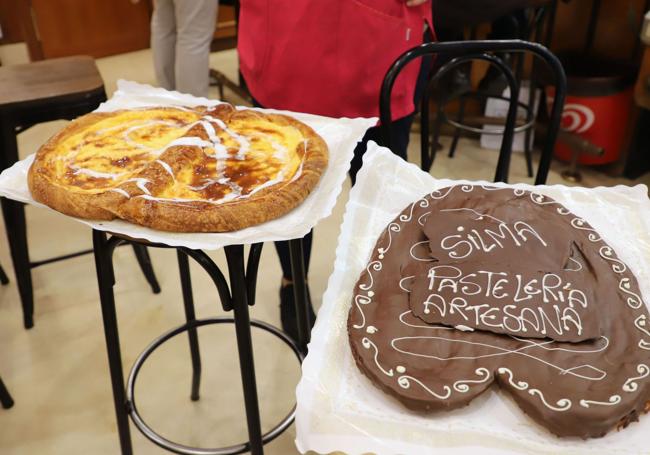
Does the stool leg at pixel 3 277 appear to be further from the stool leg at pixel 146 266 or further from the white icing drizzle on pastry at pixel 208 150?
the white icing drizzle on pastry at pixel 208 150

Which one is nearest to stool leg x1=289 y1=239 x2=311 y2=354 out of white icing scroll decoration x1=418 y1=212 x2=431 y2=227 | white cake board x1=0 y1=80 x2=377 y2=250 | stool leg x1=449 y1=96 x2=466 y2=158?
white cake board x1=0 y1=80 x2=377 y2=250

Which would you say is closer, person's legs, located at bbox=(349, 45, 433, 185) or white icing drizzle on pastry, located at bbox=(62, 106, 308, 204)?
white icing drizzle on pastry, located at bbox=(62, 106, 308, 204)

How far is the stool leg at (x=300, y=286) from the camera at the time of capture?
142 cm

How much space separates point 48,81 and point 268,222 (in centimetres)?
122

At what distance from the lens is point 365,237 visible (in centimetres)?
111

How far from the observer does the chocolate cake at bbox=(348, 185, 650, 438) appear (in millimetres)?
788

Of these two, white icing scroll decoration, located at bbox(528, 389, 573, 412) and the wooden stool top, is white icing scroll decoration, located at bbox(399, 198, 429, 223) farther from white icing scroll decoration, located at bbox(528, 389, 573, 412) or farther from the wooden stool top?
the wooden stool top

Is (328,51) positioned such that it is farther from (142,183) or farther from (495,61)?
(142,183)

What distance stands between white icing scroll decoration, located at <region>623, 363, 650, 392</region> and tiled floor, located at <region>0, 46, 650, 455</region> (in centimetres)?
112

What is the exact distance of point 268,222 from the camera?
→ 104cm

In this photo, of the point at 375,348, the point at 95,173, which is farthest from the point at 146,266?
the point at 375,348

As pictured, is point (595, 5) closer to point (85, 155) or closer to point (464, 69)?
point (464, 69)

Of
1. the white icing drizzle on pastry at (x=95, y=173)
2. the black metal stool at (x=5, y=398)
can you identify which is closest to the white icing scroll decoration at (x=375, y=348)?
the white icing drizzle on pastry at (x=95, y=173)

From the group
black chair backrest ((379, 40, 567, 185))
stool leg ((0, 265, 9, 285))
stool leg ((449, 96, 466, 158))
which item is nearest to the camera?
black chair backrest ((379, 40, 567, 185))
